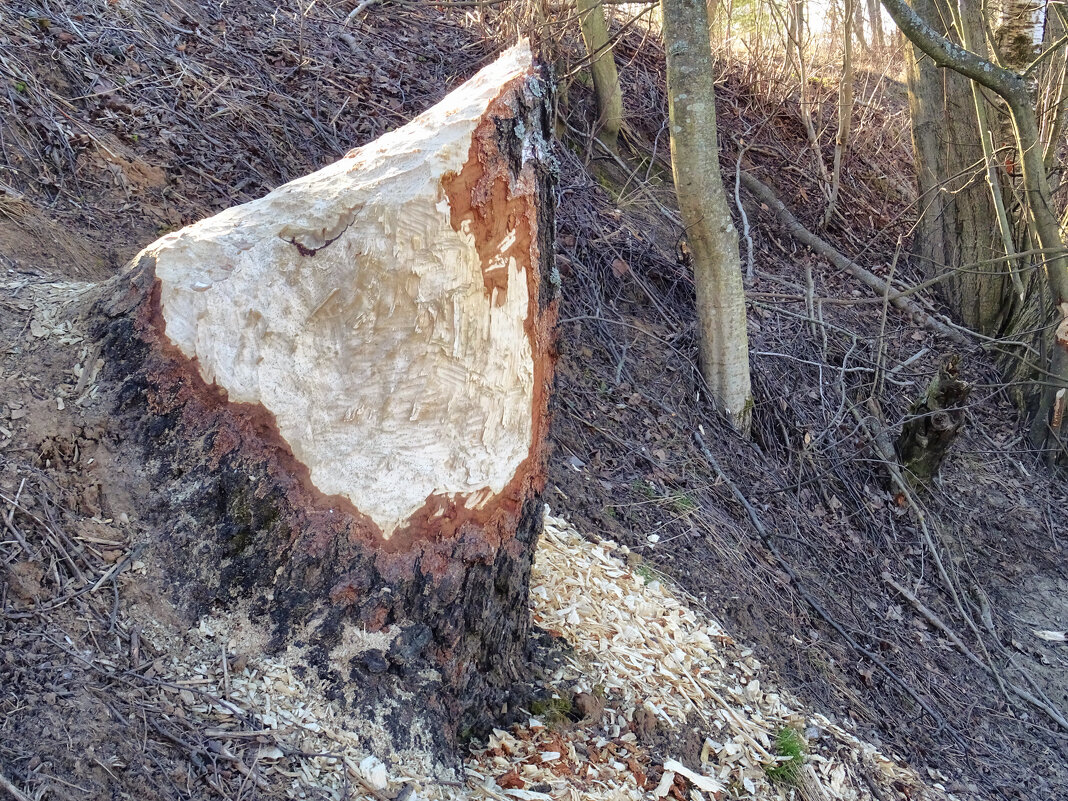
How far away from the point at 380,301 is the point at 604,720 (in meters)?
1.64

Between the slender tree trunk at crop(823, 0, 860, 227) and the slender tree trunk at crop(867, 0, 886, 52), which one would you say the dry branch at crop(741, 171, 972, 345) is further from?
the slender tree trunk at crop(867, 0, 886, 52)

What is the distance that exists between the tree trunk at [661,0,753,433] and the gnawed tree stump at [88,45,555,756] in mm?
2807

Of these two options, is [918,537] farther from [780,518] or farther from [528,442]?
[528,442]

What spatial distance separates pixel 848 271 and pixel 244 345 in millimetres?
6566

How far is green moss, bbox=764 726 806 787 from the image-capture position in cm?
302

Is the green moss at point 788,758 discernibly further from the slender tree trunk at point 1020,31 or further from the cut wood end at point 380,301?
the slender tree trunk at point 1020,31

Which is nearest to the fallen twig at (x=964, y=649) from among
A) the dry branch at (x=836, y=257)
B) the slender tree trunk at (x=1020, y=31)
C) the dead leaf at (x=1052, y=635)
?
the dead leaf at (x=1052, y=635)

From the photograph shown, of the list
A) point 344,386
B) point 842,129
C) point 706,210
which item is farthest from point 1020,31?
point 344,386

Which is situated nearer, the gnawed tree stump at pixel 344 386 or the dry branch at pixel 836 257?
the gnawed tree stump at pixel 344 386

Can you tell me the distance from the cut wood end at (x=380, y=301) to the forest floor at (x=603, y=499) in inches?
18.0

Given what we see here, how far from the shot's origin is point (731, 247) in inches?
206

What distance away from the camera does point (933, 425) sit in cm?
561

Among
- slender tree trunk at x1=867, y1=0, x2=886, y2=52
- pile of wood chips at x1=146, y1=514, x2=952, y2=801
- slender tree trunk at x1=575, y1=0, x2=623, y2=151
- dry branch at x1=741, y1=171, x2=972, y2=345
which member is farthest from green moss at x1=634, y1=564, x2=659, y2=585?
slender tree trunk at x1=867, y1=0, x2=886, y2=52

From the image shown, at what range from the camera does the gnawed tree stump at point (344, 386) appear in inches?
87.6
